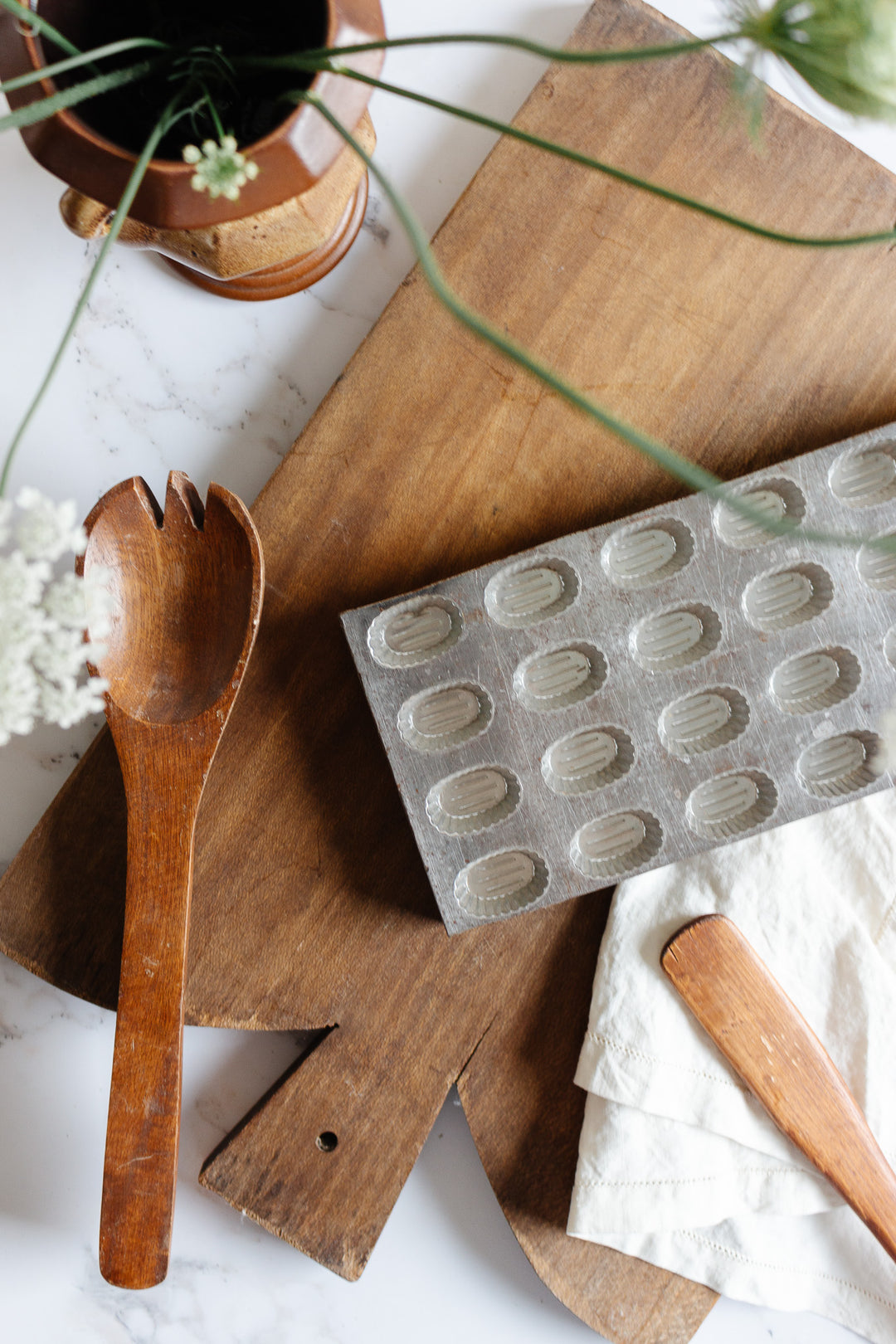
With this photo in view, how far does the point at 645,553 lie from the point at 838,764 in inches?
8.0

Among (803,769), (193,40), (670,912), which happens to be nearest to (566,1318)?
(670,912)

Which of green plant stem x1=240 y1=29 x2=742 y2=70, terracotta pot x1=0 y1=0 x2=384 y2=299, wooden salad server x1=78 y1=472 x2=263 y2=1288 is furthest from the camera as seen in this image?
wooden salad server x1=78 y1=472 x2=263 y2=1288

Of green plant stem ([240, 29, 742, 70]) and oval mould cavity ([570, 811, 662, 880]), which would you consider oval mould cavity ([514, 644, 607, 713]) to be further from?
green plant stem ([240, 29, 742, 70])

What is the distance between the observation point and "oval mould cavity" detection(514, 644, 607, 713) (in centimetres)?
63

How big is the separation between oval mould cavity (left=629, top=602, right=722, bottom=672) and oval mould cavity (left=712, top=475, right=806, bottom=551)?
0.05m

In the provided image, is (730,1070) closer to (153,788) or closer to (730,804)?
(730,804)

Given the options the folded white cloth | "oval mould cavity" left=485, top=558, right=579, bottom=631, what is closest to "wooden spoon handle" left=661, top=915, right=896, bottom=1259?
the folded white cloth

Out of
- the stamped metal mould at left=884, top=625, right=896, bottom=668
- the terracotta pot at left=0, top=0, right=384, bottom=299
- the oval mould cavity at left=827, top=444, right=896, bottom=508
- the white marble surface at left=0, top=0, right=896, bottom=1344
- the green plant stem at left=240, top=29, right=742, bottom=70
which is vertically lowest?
the white marble surface at left=0, top=0, right=896, bottom=1344

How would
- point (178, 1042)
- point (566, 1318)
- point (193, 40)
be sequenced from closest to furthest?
point (193, 40) < point (178, 1042) < point (566, 1318)

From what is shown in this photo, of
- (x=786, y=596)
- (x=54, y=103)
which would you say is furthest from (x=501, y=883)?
(x=54, y=103)

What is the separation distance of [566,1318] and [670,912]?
0.35 m

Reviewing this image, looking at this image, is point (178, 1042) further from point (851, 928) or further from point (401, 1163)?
point (851, 928)

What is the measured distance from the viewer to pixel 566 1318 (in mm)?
721

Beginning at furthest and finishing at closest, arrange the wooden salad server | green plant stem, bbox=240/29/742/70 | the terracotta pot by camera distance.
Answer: the wooden salad server
the terracotta pot
green plant stem, bbox=240/29/742/70
